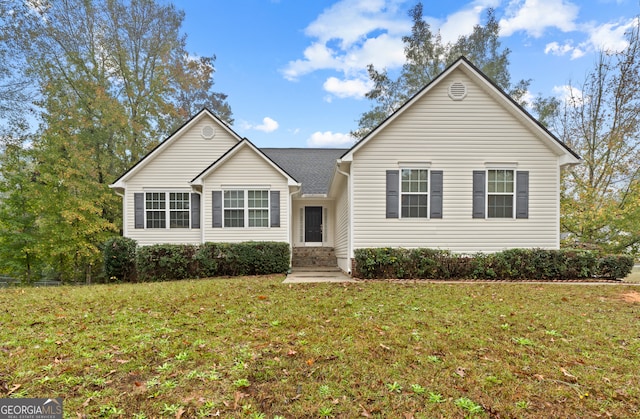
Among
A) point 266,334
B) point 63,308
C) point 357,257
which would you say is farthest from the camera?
point 357,257

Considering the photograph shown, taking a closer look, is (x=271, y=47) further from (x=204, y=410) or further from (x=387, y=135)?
(x=204, y=410)

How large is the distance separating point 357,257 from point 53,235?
13277 millimetres

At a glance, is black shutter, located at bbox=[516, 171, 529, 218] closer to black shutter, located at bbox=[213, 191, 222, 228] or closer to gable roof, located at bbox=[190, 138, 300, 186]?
gable roof, located at bbox=[190, 138, 300, 186]

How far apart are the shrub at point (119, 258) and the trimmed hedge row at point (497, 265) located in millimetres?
8389

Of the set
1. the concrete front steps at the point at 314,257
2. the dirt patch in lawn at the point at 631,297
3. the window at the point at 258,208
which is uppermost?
the window at the point at 258,208

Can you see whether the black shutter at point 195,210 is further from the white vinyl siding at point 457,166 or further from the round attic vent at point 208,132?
the white vinyl siding at point 457,166

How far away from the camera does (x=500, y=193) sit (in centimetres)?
1080

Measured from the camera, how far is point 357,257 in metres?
9.80

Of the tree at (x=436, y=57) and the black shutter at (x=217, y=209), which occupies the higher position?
the tree at (x=436, y=57)

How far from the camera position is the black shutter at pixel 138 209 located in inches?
526

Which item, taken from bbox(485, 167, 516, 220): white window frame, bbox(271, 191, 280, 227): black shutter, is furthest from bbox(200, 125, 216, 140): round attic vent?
bbox(485, 167, 516, 220): white window frame

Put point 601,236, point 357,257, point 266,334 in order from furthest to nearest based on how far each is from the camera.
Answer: point 601,236 → point 357,257 → point 266,334

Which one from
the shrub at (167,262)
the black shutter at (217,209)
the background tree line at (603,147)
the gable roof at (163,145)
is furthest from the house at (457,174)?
the gable roof at (163,145)

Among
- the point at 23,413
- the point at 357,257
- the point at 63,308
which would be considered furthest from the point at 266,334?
the point at 357,257
